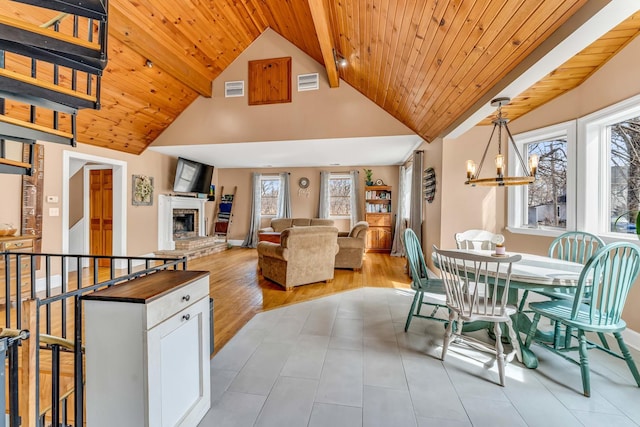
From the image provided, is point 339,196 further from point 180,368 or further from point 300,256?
point 180,368

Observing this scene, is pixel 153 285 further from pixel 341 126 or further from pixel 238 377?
pixel 341 126

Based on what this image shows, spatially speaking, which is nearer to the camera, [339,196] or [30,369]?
[30,369]

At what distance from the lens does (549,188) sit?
3.57m

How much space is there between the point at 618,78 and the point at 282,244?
388cm

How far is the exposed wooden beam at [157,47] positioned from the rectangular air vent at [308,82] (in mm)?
1653

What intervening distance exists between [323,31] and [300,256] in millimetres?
2751

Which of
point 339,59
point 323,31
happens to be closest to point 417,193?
point 339,59

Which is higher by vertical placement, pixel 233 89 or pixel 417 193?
pixel 233 89

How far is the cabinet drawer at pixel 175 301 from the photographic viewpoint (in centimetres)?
123

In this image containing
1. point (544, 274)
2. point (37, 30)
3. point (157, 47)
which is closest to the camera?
point (37, 30)

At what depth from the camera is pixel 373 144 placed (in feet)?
17.2

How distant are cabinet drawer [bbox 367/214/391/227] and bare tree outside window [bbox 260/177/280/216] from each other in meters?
2.85

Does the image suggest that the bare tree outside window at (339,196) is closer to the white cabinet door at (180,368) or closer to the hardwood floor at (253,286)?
the hardwood floor at (253,286)

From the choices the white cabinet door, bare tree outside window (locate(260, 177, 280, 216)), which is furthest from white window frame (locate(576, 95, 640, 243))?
bare tree outside window (locate(260, 177, 280, 216))
